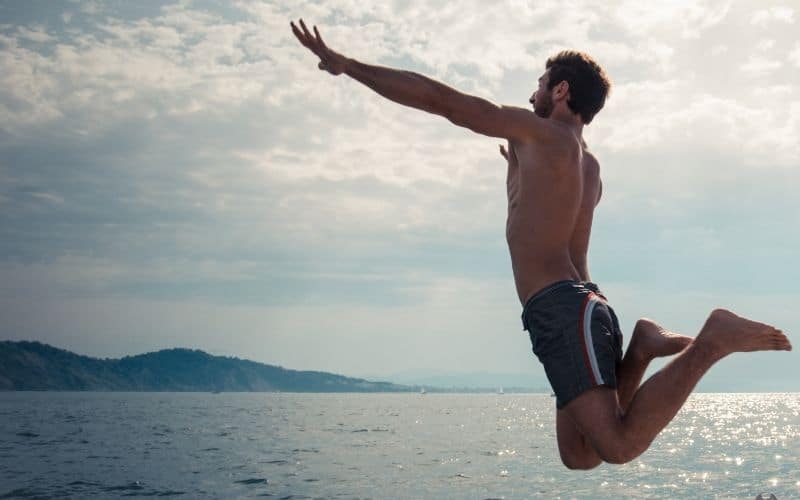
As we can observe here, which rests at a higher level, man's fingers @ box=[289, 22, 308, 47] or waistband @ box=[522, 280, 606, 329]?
man's fingers @ box=[289, 22, 308, 47]

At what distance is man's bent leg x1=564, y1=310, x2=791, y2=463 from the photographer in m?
5.30

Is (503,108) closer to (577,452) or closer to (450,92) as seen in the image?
(450,92)

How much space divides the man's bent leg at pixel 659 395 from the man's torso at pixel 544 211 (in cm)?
90

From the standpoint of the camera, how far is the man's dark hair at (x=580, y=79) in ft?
19.3

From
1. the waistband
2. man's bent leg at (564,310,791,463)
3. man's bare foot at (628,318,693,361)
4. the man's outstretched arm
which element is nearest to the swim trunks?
the waistband

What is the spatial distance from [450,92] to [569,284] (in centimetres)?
156

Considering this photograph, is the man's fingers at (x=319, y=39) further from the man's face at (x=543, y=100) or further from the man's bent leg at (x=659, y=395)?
the man's bent leg at (x=659, y=395)

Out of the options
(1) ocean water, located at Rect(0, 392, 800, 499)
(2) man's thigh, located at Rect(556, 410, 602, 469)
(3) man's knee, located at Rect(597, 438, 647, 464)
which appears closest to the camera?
(3) man's knee, located at Rect(597, 438, 647, 464)

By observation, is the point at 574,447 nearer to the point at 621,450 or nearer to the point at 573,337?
the point at 621,450

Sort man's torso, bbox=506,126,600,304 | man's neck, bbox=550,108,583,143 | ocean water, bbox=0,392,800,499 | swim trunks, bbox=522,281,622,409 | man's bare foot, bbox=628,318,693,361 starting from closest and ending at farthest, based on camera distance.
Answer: swim trunks, bbox=522,281,622,409, man's torso, bbox=506,126,600,304, man's bare foot, bbox=628,318,693,361, man's neck, bbox=550,108,583,143, ocean water, bbox=0,392,800,499

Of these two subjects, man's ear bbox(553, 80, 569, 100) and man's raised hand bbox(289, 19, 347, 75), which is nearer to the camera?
man's raised hand bbox(289, 19, 347, 75)

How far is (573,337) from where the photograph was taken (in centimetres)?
550

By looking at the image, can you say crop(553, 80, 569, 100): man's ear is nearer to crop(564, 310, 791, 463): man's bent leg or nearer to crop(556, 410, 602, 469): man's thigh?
crop(564, 310, 791, 463): man's bent leg

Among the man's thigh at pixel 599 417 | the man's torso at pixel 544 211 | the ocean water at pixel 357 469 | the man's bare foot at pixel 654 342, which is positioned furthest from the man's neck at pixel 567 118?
the ocean water at pixel 357 469
